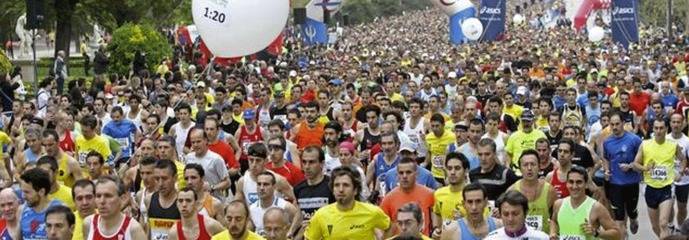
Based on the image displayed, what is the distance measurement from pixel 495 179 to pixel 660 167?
9.40ft

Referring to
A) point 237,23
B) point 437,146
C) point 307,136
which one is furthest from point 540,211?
point 307,136

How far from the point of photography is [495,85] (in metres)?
20.7

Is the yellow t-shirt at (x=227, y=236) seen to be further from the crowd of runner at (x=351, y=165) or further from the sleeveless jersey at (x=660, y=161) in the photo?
the sleeveless jersey at (x=660, y=161)

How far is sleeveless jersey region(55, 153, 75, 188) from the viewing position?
440 inches

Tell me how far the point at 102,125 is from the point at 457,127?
15.7 feet

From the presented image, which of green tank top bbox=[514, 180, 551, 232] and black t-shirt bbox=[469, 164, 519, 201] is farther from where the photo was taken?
black t-shirt bbox=[469, 164, 519, 201]

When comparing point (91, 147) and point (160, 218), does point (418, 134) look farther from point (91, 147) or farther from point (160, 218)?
point (160, 218)

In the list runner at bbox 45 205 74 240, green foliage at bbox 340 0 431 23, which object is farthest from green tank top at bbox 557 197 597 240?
green foliage at bbox 340 0 431 23

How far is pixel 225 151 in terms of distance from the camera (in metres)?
12.9

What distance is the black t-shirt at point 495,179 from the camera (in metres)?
10.4

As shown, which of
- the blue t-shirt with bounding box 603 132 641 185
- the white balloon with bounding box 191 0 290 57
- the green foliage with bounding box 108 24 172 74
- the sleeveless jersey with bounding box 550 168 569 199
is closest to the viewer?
the sleeveless jersey with bounding box 550 168 569 199

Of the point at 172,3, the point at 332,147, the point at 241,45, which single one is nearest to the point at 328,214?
the point at 332,147

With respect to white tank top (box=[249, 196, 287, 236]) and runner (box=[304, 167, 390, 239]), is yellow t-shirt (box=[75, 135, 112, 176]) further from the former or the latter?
runner (box=[304, 167, 390, 239])

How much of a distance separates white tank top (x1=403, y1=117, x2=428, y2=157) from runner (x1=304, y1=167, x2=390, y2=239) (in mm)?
5185
